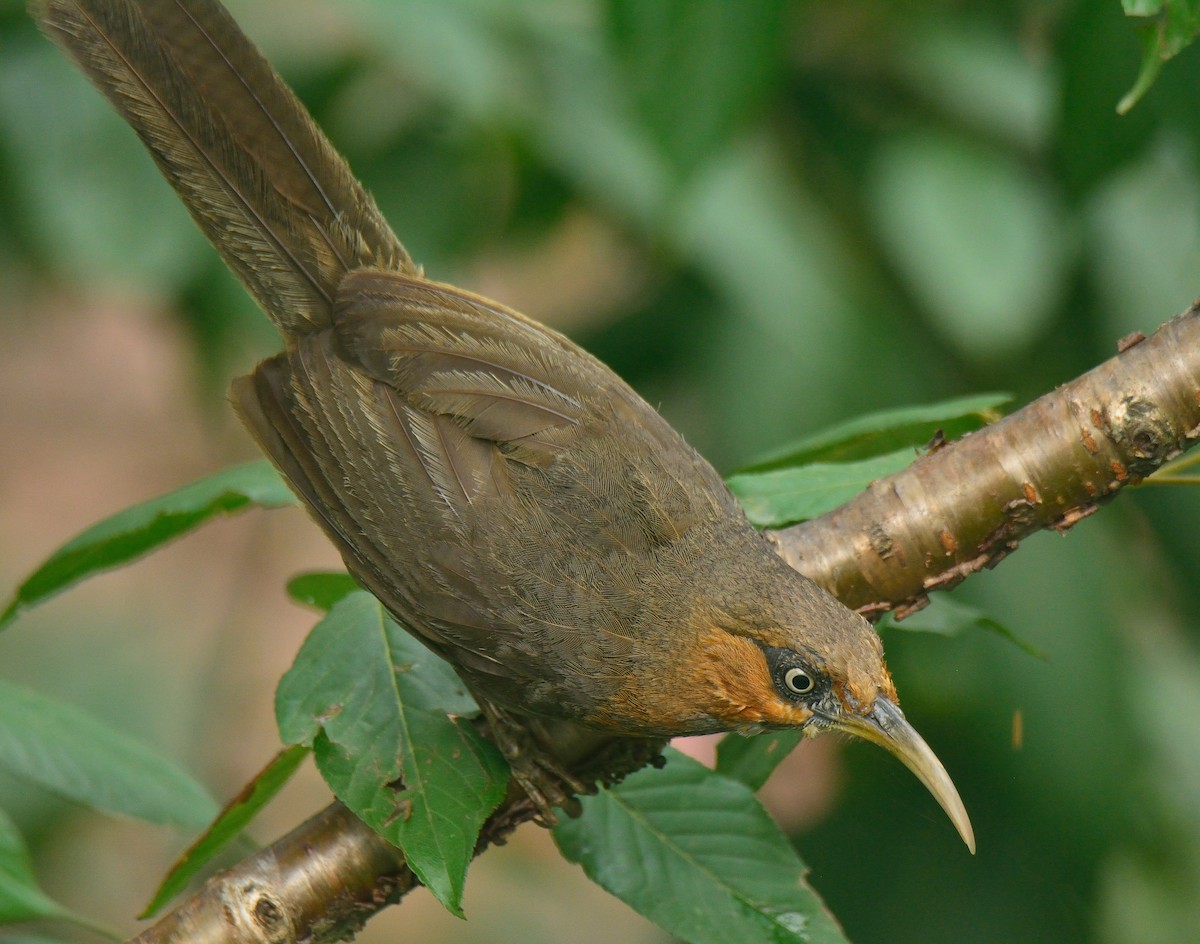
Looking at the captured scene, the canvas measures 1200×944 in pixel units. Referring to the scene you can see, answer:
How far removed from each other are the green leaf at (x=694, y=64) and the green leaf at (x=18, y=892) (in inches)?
81.5

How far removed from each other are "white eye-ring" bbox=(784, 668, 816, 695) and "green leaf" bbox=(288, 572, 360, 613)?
888 millimetres

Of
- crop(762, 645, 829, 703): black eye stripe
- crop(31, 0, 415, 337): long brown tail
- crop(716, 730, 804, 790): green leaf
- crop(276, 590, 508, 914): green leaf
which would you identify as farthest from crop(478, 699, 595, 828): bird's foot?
crop(31, 0, 415, 337): long brown tail

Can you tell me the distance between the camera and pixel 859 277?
205 inches

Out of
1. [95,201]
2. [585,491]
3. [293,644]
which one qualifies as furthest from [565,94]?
[293,644]

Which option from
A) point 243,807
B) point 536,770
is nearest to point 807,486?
point 536,770

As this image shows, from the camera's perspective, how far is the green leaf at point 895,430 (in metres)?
2.49

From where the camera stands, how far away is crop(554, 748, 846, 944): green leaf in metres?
2.26

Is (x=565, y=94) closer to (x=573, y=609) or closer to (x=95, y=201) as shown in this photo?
(x=95, y=201)

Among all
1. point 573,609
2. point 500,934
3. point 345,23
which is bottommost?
point 500,934

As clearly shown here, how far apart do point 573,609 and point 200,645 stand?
6.39 meters

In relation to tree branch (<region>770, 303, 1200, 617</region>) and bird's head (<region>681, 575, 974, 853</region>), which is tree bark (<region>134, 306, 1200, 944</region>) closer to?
tree branch (<region>770, 303, 1200, 617</region>)

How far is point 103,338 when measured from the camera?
11586mm

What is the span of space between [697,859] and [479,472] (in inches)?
37.4

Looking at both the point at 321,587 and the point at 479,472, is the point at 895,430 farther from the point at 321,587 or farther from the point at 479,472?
the point at 321,587
